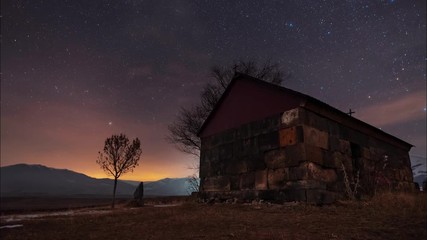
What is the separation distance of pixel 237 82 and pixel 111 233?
870 cm

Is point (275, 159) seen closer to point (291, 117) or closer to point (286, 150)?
point (286, 150)

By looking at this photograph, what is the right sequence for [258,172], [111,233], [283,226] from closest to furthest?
[283,226] < [111,233] < [258,172]

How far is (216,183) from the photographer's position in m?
13.1

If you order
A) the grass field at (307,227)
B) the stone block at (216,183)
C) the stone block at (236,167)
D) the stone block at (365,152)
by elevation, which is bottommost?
the grass field at (307,227)

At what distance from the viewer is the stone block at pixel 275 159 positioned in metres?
10.2

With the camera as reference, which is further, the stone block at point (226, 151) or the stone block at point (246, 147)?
the stone block at point (226, 151)

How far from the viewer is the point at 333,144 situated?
10750mm

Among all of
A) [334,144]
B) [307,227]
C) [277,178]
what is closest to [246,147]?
[277,178]

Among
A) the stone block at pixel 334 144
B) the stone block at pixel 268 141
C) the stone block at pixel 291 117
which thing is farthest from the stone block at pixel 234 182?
the stone block at pixel 334 144

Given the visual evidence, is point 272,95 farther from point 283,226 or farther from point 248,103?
point 283,226

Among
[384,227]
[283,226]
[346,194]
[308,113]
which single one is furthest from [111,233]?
[346,194]

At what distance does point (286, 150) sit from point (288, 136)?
0.49 m

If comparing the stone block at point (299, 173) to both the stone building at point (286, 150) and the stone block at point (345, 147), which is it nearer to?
the stone building at point (286, 150)

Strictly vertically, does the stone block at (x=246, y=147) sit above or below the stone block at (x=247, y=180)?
above
